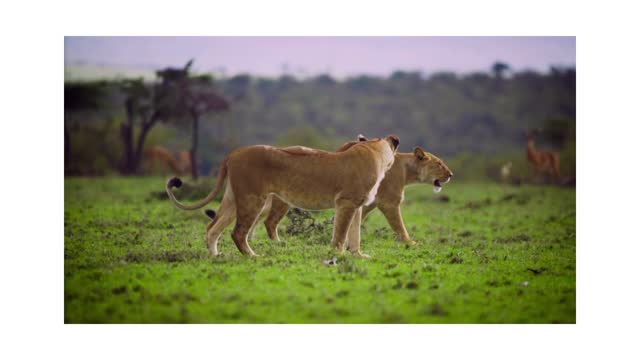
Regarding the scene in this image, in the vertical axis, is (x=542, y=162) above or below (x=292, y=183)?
above

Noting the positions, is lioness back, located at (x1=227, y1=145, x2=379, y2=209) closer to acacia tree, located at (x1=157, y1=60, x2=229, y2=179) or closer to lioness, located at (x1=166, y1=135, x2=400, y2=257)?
lioness, located at (x1=166, y1=135, x2=400, y2=257)

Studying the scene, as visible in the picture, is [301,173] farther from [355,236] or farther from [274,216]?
[274,216]

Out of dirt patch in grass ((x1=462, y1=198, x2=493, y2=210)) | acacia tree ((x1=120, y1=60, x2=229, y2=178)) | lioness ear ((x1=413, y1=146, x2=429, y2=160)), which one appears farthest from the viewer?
acacia tree ((x1=120, y1=60, x2=229, y2=178))

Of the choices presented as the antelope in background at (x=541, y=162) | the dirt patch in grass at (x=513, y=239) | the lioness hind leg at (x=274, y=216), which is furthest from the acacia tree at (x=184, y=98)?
the dirt patch in grass at (x=513, y=239)

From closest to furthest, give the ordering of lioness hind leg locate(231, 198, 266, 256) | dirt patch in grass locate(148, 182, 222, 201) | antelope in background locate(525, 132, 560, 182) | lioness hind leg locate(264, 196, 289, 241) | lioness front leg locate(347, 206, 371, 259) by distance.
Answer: lioness hind leg locate(231, 198, 266, 256) → lioness front leg locate(347, 206, 371, 259) → lioness hind leg locate(264, 196, 289, 241) → dirt patch in grass locate(148, 182, 222, 201) → antelope in background locate(525, 132, 560, 182)

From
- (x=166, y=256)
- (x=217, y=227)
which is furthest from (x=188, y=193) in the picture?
(x=217, y=227)

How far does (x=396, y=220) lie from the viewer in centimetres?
920

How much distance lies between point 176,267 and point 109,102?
1441 cm

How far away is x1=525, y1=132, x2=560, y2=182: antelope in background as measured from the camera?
18703 mm

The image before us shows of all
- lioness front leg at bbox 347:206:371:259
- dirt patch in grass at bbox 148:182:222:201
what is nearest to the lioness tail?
lioness front leg at bbox 347:206:371:259

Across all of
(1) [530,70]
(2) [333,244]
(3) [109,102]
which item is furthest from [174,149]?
(2) [333,244]

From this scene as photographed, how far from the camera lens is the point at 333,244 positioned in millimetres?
8016

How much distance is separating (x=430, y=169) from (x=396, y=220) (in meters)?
0.71

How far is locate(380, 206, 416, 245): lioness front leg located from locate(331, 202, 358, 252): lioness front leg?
1.27 metres
